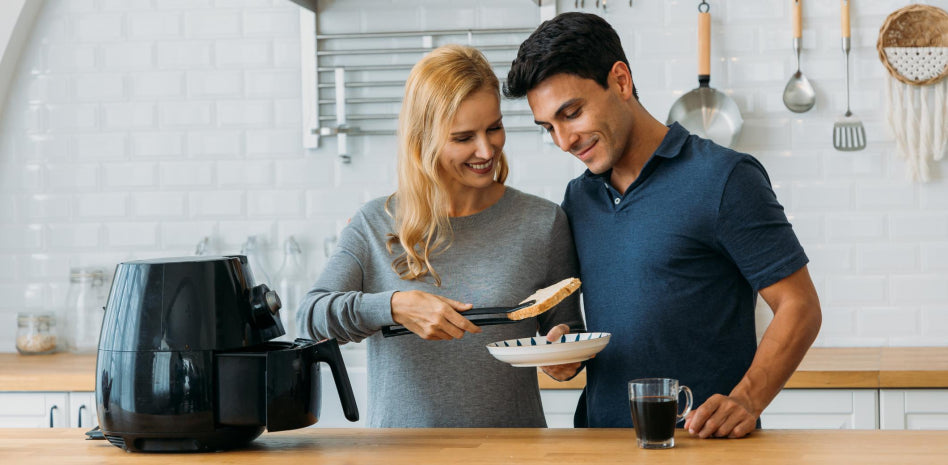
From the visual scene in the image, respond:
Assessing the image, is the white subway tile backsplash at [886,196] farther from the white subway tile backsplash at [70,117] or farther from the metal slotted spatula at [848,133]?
the white subway tile backsplash at [70,117]

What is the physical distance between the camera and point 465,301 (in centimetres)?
202

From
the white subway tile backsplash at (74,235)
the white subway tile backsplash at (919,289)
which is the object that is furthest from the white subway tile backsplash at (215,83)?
the white subway tile backsplash at (919,289)

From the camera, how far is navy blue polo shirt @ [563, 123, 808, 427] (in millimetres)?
1855

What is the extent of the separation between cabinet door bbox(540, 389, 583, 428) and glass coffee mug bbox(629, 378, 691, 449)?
1.47 meters

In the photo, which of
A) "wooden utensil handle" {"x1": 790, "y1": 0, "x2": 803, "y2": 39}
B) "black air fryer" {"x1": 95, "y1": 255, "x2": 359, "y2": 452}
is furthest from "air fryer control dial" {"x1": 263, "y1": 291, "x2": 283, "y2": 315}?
"wooden utensil handle" {"x1": 790, "y1": 0, "x2": 803, "y2": 39}

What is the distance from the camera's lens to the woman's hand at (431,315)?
1.72m

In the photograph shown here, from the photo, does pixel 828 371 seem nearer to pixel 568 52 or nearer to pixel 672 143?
pixel 672 143

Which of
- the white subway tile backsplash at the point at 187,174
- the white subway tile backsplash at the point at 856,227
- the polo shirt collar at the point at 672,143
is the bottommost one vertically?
the white subway tile backsplash at the point at 856,227

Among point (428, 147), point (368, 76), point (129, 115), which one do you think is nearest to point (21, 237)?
point (129, 115)

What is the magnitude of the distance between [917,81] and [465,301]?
2.10m

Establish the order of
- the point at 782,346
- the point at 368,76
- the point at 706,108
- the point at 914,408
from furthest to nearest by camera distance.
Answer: the point at 368,76
the point at 706,108
the point at 914,408
the point at 782,346

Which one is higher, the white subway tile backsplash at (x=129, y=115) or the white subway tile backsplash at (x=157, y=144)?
the white subway tile backsplash at (x=129, y=115)

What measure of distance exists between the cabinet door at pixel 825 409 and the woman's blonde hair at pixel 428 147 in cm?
135

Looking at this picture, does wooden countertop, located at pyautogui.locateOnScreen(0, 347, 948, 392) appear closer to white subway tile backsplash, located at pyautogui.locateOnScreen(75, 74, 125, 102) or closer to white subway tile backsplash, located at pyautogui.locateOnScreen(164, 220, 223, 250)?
white subway tile backsplash, located at pyautogui.locateOnScreen(164, 220, 223, 250)
